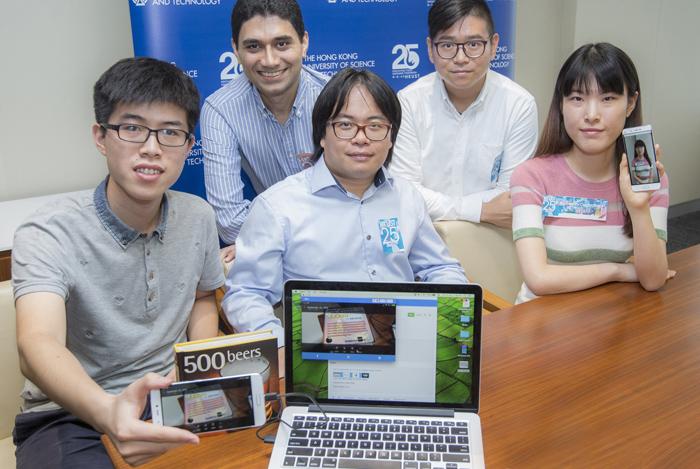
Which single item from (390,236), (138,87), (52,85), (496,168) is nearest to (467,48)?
(496,168)

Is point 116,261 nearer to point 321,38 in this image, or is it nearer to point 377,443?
point 377,443

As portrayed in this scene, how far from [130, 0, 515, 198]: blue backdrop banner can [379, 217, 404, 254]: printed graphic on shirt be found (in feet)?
4.12

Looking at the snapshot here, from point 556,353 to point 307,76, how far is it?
1.73 meters

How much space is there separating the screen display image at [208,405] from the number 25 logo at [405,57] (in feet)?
9.43

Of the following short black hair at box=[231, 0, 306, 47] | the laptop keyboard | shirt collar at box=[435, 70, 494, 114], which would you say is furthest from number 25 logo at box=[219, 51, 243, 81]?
the laptop keyboard

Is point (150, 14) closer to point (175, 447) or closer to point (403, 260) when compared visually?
point (403, 260)

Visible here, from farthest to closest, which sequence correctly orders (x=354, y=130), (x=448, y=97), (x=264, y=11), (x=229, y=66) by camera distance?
(x=229, y=66) → (x=448, y=97) → (x=264, y=11) → (x=354, y=130)

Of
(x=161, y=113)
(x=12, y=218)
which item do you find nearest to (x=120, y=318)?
(x=161, y=113)

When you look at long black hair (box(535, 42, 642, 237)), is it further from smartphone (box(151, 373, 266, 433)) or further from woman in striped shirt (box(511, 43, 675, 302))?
smartphone (box(151, 373, 266, 433))

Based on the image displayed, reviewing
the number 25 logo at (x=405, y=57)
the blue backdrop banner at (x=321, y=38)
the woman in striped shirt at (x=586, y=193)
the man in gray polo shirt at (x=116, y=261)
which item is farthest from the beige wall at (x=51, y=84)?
the woman in striped shirt at (x=586, y=193)

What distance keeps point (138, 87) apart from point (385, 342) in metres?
0.87

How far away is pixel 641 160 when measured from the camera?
1798 mm

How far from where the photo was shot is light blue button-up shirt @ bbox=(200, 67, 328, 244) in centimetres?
260

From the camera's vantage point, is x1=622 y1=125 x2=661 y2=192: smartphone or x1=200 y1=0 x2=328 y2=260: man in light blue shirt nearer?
x1=622 y1=125 x2=661 y2=192: smartphone
